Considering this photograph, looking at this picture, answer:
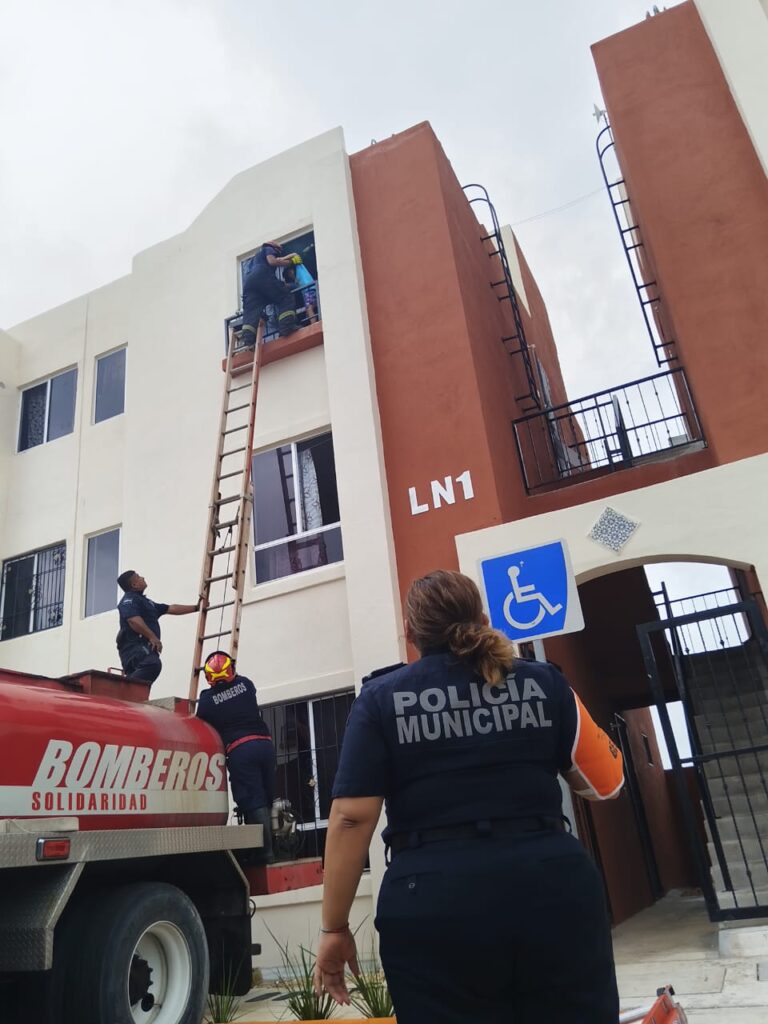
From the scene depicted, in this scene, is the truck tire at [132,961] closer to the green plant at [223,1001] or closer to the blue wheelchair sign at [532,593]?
the green plant at [223,1001]

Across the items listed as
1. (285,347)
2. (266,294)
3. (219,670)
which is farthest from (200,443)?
(219,670)

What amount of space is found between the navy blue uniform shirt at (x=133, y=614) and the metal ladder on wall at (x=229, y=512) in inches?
18.9

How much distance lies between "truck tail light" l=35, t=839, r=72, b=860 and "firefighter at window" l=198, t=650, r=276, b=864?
1806 millimetres

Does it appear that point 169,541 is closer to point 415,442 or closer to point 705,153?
point 415,442

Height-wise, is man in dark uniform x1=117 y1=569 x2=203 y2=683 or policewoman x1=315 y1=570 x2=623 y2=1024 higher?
man in dark uniform x1=117 y1=569 x2=203 y2=683

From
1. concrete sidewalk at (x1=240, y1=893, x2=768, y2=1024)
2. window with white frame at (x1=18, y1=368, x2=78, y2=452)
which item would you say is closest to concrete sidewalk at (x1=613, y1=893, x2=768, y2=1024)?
concrete sidewalk at (x1=240, y1=893, x2=768, y2=1024)

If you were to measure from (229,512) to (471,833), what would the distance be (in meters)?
8.03

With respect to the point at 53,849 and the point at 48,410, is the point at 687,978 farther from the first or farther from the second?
the point at 48,410

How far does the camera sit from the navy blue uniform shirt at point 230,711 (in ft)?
19.4

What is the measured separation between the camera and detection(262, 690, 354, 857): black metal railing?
8281 millimetres

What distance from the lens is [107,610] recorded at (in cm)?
1108

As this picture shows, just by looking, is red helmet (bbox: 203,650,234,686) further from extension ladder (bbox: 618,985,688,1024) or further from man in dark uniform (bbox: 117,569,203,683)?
extension ladder (bbox: 618,985,688,1024)

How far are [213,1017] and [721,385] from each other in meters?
6.59

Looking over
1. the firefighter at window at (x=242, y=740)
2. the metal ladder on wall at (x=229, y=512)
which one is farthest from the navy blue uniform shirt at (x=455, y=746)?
the metal ladder on wall at (x=229, y=512)
